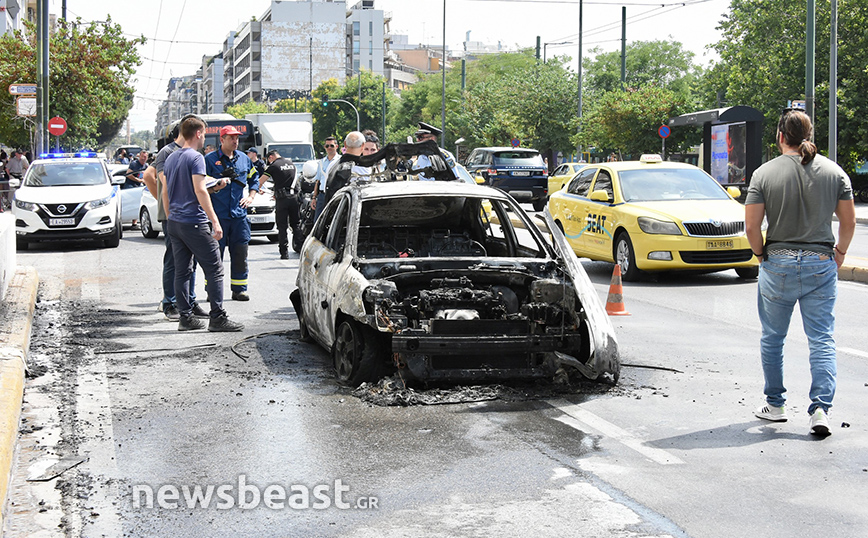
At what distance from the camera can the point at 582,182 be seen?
51.3ft

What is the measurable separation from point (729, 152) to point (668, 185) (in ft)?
48.3

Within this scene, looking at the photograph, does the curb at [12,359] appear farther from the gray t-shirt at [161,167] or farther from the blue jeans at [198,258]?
the gray t-shirt at [161,167]

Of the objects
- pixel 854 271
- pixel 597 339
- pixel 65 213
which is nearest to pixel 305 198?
pixel 65 213

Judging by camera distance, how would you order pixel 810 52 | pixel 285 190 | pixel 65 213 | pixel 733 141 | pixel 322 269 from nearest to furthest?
pixel 322 269 < pixel 285 190 < pixel 65 213 < pixel 810 52 < pixel 733 141

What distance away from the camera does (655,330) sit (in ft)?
31.5

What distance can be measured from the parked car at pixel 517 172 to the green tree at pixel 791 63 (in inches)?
381

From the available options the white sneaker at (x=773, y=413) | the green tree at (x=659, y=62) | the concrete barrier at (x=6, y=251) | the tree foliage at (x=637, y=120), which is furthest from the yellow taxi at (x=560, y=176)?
the green tree at (x=659, y=62)

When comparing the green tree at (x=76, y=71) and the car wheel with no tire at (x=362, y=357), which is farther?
the green tree at (x=76, y=71)

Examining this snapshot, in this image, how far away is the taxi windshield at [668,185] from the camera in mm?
14273

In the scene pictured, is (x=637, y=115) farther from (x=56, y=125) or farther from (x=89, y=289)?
(x=89, y=289)

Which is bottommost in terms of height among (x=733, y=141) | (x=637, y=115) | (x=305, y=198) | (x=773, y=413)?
(x=773, y=413)

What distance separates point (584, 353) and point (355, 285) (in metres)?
1.57

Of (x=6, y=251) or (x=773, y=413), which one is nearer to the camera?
(x=773, y=413)

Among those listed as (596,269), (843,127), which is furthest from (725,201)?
(843,127)
